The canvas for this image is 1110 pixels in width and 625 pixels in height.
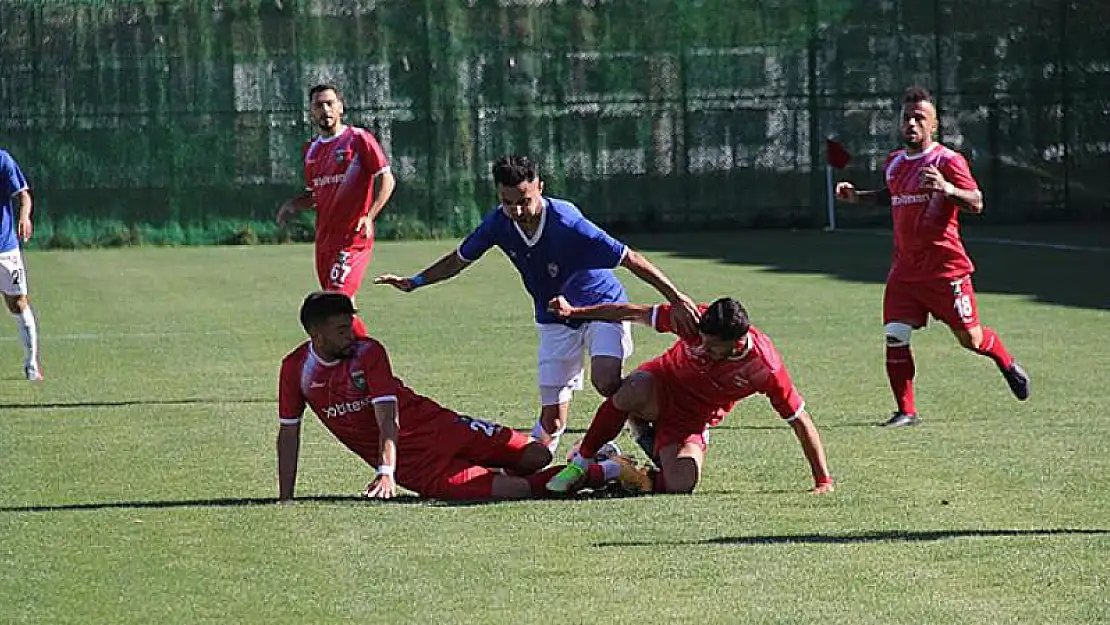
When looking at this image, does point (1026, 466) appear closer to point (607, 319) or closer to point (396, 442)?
point (607, 319)

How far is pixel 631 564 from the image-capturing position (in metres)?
7.11

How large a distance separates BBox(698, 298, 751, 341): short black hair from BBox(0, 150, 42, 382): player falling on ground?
6.92m

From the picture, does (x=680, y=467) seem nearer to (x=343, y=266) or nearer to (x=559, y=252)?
(x=559, y=252)

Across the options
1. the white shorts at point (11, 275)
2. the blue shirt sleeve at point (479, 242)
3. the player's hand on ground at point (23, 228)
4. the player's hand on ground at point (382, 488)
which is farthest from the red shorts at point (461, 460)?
the white shorts at point (11, 275)

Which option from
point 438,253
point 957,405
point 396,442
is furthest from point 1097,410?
point 438,253

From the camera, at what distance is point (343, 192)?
12.6m

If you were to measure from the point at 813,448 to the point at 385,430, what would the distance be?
70.1 inches

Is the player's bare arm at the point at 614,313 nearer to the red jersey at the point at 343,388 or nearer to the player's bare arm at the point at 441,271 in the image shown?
the red jersey at the point at 343,388

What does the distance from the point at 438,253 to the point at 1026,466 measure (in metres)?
18.9

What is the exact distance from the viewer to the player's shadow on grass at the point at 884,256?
20016 mm

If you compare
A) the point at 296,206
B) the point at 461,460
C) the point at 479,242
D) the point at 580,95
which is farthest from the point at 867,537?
the point at 580,95

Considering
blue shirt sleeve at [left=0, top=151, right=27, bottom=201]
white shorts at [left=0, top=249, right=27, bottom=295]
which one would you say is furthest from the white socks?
blue shirt sleeve at [left=0, top=151, right=27, bottom=201]

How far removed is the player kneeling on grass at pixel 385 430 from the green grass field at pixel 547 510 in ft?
0.69

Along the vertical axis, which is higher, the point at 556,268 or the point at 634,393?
the point at 556,268
